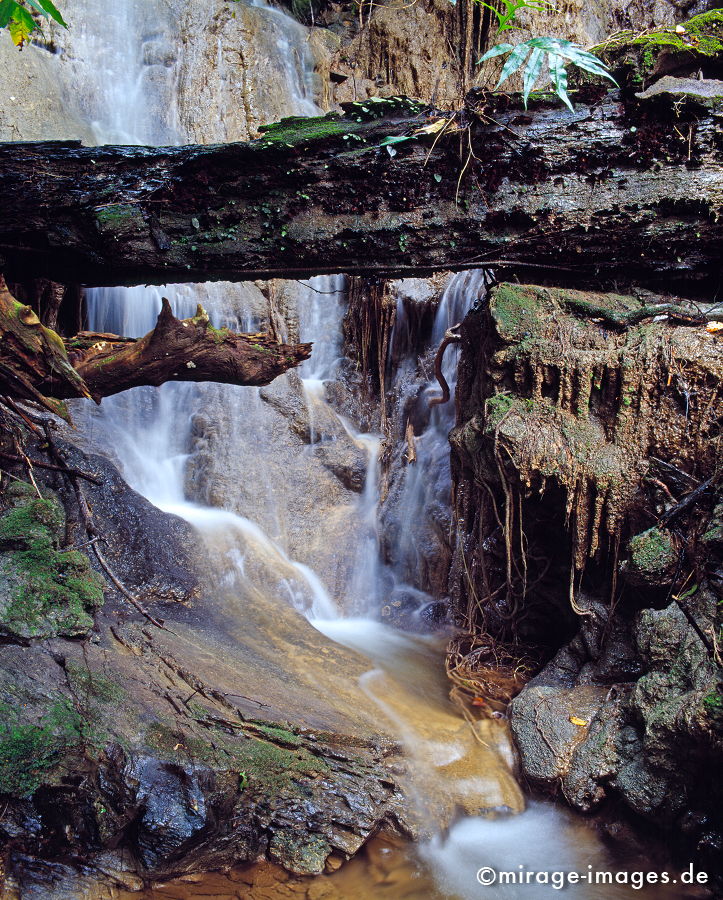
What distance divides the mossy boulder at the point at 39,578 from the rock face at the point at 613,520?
8.70 feet

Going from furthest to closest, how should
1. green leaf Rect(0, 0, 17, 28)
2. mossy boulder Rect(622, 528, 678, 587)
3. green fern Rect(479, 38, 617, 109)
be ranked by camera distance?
mossy boulder Rect(622, 528, 678, 587) < green fern Rect(479, 38, 617, 109) < green leaf Rect(0, 0, 17, 28)

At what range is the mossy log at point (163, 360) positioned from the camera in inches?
143

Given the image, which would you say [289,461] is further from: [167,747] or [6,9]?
[6,9]

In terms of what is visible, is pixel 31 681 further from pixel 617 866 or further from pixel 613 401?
pixel 613 401

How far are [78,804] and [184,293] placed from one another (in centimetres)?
671

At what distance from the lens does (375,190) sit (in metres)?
3.10

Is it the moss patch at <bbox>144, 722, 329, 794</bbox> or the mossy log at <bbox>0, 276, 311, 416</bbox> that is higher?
the mossy log at <bbox>0, 276, 311, 416</bbox>

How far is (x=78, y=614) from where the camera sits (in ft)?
11.1

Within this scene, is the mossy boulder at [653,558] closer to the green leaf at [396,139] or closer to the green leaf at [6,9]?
the green leaf at [396,139]

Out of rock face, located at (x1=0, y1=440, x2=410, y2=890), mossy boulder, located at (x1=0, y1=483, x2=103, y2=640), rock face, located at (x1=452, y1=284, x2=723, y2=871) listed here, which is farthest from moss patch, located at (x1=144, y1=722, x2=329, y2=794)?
rock face, located at (x1=452, y1=284, x2=723, y2=871)

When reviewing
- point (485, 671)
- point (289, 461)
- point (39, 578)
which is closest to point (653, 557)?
point (485, 671)

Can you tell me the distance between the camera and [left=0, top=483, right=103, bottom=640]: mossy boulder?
3.17m

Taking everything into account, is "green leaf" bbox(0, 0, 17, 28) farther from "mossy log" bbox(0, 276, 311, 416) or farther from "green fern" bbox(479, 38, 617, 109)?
"mossy log" bbox(0, 276, 311, 416)

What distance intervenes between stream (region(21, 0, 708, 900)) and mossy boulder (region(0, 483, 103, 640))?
1365 mm
